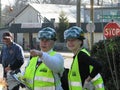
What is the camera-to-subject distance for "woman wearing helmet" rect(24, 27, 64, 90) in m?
4.89

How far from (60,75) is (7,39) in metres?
3.84

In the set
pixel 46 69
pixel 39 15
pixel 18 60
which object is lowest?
pixel 39 15

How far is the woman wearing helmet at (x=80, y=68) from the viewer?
5.10 m

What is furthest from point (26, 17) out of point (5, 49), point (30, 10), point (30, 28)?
point (5, 49)

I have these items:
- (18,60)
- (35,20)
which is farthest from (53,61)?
(35,20)

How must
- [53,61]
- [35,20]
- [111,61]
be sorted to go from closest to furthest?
[53,61]
[111,61]
[35,20]

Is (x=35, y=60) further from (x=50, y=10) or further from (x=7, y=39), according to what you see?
(x=50, y=10)

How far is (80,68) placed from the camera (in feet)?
16.8

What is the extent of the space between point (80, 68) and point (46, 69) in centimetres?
44

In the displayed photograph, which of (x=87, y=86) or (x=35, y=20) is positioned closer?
(x=87, y=86)


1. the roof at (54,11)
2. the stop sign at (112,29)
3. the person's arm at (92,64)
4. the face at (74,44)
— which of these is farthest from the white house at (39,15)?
the person's arm at (92,64)

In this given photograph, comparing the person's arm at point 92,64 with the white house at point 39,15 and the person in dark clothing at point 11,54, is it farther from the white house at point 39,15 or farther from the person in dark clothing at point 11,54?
the white house at point 39,15

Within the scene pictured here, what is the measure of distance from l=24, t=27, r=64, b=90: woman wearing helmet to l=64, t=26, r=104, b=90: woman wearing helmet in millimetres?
184

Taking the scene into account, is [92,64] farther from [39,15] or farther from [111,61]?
[39,15]
